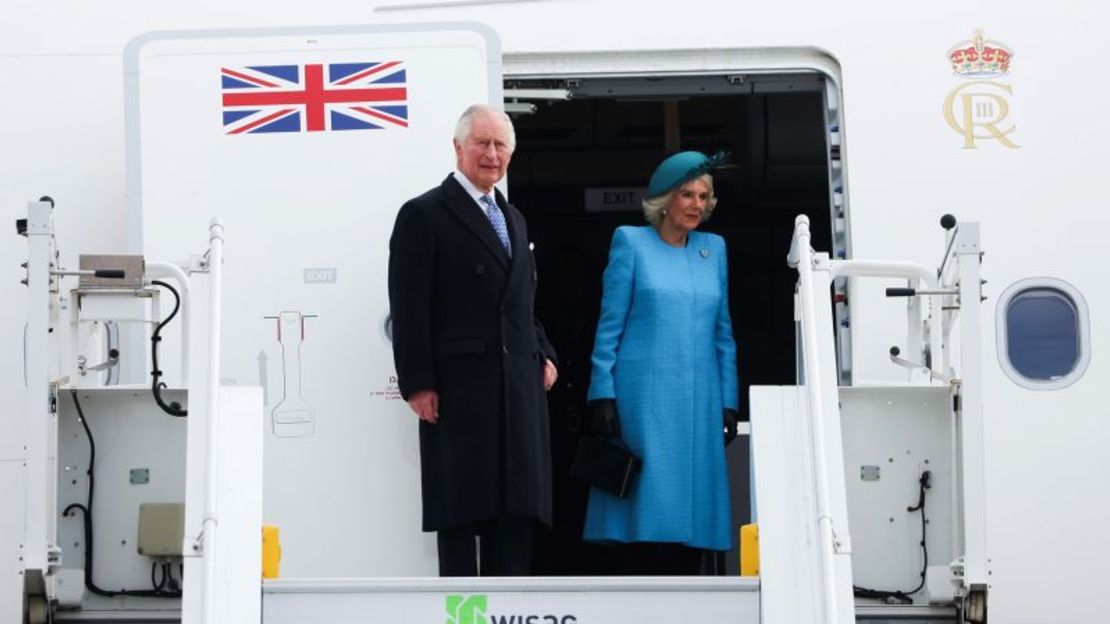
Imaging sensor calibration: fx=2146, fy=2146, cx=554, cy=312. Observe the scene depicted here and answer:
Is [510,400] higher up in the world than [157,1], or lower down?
lower down

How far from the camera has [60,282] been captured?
6.82 m

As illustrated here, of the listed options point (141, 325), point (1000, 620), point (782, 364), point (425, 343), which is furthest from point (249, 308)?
point (782, 364)

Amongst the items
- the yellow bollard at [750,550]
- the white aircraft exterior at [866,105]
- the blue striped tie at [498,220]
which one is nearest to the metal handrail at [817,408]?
the yellow bollard at [750,550]

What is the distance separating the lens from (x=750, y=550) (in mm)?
6086

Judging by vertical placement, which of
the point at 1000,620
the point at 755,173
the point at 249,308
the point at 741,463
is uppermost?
the point at 755,173

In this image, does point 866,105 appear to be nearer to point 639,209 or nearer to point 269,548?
point 269,548

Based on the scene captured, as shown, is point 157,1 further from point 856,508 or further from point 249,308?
point 856,508

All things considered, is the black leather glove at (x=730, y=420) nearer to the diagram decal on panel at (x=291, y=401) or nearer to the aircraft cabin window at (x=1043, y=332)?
the aircraft cabin window at (x=1043, y=332)

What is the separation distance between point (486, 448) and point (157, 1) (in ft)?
7.83

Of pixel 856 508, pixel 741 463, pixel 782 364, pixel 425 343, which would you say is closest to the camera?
pixel 425 343

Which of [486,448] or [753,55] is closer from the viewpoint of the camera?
[486,448]

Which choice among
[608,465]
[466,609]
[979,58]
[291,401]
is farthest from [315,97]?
[979,58]

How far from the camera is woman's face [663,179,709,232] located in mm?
7352

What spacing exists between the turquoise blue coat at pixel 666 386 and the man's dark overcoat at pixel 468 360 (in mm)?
555
